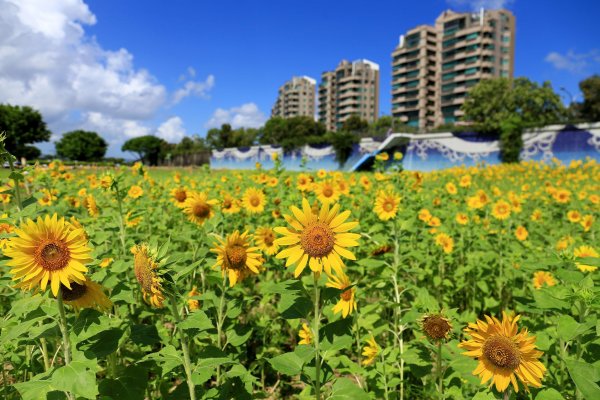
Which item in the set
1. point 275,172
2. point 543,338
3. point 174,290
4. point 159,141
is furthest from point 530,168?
point 159,141

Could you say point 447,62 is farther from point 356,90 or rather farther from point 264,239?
point 264,239

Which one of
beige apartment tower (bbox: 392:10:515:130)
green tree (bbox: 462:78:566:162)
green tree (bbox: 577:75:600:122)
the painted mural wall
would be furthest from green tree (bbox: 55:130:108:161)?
green tree (bbox: 577:75:600:122)

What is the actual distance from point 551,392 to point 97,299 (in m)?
1.71

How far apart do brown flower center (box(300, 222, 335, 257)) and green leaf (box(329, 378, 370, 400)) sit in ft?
1.68

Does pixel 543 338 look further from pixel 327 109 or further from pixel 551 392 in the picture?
pixel 327 109

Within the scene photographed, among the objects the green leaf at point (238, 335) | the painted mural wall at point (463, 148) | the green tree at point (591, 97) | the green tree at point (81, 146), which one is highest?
the green tree at point (591, 97)

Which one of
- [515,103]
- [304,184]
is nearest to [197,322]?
[304,184]

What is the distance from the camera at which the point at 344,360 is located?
2066 millimetres

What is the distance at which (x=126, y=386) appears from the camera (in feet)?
4.65

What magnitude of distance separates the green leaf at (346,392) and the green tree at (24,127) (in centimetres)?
5562

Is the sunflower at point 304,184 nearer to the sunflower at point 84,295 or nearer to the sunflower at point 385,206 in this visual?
the sunflower at point 385,206

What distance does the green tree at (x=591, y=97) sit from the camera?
139ft

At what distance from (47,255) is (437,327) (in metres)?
1.50

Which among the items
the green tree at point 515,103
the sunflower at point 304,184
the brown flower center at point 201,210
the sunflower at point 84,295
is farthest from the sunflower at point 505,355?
the green tree at point 515,103
